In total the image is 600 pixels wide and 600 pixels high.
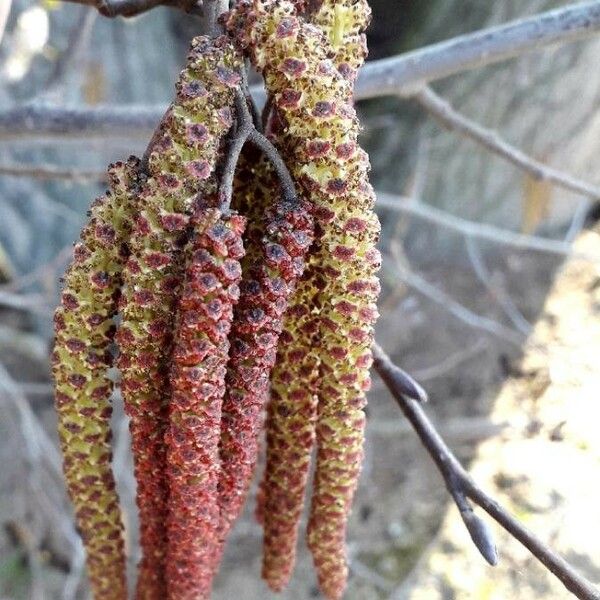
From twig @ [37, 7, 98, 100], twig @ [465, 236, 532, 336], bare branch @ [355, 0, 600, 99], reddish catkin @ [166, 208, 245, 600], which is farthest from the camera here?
twig @ [465, 236, 532, 336]

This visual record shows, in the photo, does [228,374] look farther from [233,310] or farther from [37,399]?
[37,399]

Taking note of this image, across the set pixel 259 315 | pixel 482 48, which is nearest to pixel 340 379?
pixel 259 315

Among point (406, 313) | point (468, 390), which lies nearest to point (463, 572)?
point (468, 390)

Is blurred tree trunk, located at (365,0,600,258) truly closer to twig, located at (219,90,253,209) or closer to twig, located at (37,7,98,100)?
twig, located at (37,7,98,100)

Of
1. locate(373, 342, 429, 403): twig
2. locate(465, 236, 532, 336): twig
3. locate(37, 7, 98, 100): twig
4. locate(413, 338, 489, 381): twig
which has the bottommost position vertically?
locate(413, 338, 489, 381): twig

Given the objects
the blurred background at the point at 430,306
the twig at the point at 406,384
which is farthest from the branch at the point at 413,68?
the blurred background at the point at 430,306

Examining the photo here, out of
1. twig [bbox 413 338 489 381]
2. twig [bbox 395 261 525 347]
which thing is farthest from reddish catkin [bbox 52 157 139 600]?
twig [bbox 413 338 489 381]
